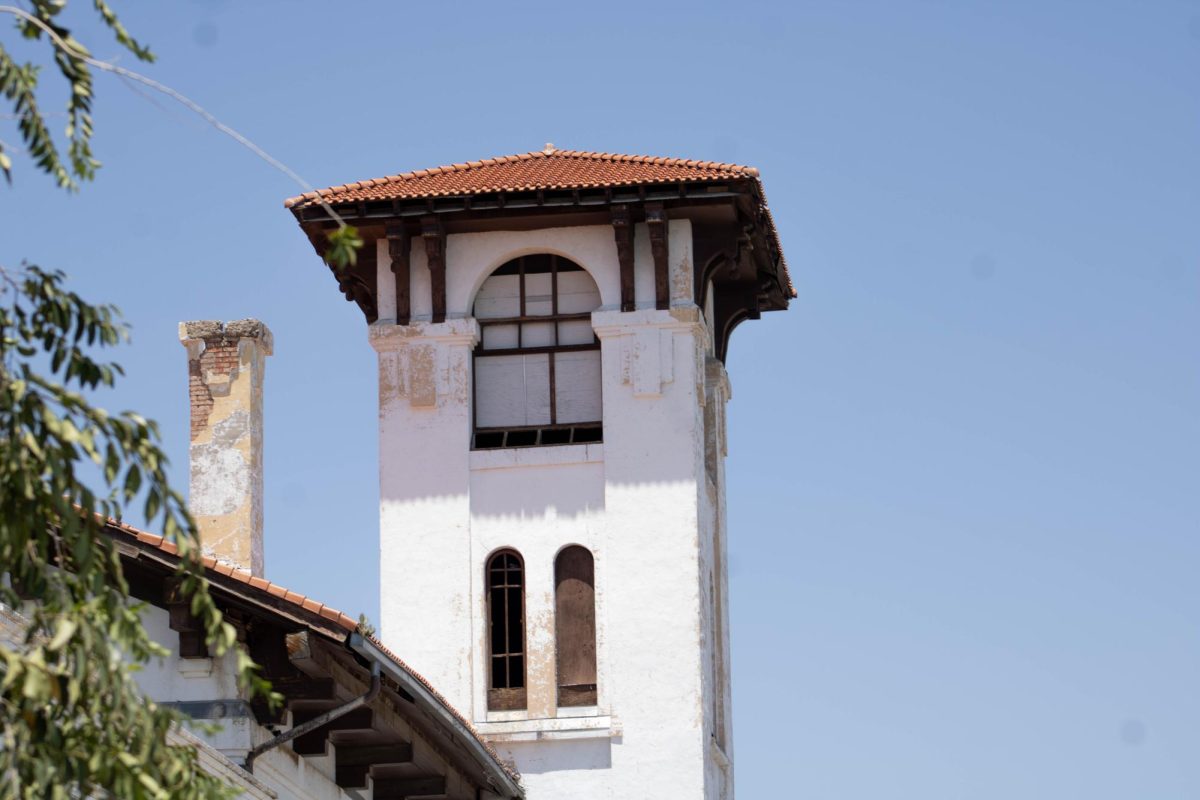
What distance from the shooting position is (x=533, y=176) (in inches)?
1128

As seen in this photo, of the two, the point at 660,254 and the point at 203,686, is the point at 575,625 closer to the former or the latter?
the point at 660,254

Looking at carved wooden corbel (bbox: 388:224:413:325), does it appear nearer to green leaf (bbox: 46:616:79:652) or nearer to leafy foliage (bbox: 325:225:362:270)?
leafy foliage (bbox: 325:225:362:270)

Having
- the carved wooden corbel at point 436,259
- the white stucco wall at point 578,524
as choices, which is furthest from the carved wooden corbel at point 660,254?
the carved wooden corbel at point 436,259

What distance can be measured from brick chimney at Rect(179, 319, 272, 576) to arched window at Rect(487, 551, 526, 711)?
25.7 ft

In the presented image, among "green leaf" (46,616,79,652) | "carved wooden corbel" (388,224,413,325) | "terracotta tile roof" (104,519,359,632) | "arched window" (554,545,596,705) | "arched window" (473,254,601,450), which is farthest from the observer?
"carved wooden corbel" (388,224,413,325)

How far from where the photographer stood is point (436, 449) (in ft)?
Result: 92.0

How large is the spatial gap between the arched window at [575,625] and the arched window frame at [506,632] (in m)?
0.44

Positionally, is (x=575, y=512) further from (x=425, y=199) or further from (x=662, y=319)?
(x=425, y=199)

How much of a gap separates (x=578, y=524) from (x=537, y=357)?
2.30 metres

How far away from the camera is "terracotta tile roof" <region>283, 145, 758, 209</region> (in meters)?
27.8

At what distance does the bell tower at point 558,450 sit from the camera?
2692 centimetres

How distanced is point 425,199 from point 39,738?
21063 millimetres

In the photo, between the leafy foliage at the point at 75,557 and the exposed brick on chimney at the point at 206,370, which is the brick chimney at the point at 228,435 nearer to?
the exposed brick on chimney at the point at 206,370

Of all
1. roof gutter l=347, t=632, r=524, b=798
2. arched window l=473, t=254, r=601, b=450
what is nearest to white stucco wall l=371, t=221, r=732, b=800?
arched window l=473, t=254, r=601, b=450
